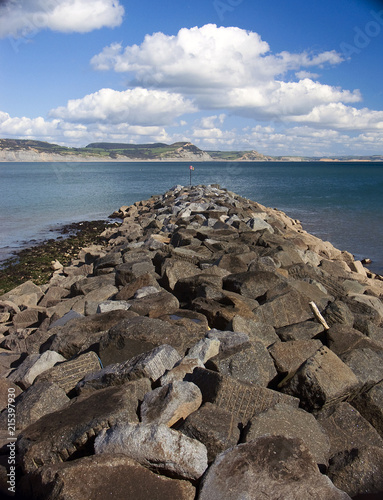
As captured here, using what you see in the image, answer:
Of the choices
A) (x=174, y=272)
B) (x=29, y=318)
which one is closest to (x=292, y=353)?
(x=174, y=272)

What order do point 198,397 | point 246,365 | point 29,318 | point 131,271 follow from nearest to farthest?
point 198,397, point 246,365, point 29,318, point 131,271

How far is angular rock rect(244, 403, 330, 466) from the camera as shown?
10.1ft

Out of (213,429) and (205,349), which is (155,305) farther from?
(213,429)

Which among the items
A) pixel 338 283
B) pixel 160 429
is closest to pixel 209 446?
pixel 160 429

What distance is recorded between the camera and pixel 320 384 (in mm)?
3621

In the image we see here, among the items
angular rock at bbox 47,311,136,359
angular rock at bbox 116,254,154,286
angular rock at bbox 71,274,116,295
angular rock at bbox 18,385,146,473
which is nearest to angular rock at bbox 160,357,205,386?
angular rock at bbox 18,385,146,473

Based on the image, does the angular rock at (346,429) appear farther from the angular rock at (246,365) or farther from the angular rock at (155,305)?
the angular rock at (155,305)

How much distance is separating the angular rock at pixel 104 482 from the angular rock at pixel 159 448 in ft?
0.20

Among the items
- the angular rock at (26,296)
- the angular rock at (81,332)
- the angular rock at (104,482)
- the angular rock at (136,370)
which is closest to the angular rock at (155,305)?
the angular rock at (81,332)

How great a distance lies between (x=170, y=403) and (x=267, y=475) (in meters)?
0.94

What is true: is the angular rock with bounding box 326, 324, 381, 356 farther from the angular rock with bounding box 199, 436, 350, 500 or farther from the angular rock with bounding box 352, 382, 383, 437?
the angular rock with bounding box 199, 436, 350, 500

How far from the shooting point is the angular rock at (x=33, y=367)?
14.2 ft

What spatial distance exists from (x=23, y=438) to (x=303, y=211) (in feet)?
90.7

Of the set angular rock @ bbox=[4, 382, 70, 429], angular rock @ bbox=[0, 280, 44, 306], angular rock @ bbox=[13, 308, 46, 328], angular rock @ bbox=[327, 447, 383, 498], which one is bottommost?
angular rock @ bbox=[0, 280, 44, 306]
